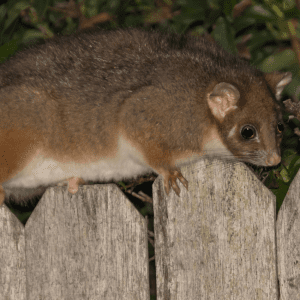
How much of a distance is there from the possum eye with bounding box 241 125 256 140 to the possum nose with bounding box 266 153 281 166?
16 centimetres

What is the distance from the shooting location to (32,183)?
298 cm

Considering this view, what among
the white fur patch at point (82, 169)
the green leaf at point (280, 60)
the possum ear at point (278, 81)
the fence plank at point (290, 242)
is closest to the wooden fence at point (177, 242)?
the fence plank at point (290, 242)

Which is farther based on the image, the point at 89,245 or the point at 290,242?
the point at 89,245

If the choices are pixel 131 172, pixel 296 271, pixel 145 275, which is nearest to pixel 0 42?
pixel 131 172

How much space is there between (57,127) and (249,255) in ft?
4.20

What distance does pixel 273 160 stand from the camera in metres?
2.64

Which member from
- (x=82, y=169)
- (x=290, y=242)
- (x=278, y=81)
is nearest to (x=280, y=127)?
(x=278, y=81)

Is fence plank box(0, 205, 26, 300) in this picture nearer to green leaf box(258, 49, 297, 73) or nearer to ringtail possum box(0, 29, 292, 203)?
ringtail possum box(0, 29, 292, 203)

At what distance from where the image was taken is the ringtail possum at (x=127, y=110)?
8.98 feet

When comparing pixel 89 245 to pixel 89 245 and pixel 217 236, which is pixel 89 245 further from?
pixel 217 236

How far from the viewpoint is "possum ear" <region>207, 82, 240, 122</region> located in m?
2.61

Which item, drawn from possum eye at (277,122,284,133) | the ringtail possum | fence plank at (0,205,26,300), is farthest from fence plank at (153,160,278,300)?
fence plank at (0,205,26,300)

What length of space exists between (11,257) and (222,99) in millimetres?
1414

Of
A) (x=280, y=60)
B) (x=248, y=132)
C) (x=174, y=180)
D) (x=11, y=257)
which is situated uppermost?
(x=280, y=60)
